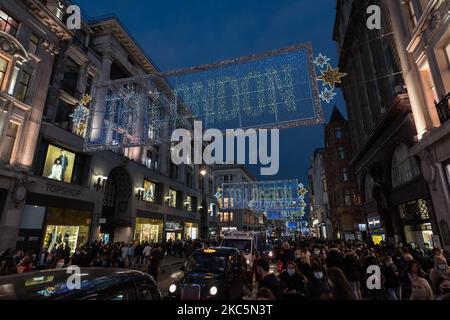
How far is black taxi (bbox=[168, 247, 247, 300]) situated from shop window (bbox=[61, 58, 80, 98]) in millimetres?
20474

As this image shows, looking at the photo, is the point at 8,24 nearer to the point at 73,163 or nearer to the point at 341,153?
the point at 73,163

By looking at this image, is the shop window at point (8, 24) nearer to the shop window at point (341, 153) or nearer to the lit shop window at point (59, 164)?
the lit shop window at point (59, 164)

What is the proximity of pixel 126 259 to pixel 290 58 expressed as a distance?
65.9ft

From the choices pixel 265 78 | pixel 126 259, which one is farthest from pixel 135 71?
pixel 265 78

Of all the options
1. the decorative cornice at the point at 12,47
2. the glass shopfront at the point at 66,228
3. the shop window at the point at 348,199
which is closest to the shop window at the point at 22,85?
the decorative cornice at the point at 12,47

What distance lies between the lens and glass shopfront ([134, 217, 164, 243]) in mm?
30312

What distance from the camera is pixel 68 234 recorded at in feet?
70.1

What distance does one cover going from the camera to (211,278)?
9094 millimetres

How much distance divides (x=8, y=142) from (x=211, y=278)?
16682 mm

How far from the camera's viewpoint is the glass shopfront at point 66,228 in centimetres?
Answer: 1959

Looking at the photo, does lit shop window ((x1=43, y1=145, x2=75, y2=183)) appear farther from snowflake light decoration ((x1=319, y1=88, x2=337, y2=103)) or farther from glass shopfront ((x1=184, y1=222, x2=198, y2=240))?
glass shopfront ((x1=184, y1=222, x2=198, y2=240))

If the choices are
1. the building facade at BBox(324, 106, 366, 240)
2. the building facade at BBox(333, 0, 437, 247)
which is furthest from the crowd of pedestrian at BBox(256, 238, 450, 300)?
the building facade at BBox(324, 106, 366, 240)

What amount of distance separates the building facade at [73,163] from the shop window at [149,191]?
0.13m
